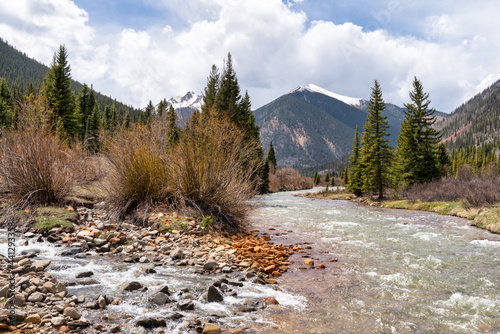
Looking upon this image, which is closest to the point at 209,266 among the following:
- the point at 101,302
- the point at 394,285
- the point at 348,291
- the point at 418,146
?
the point at 101,302

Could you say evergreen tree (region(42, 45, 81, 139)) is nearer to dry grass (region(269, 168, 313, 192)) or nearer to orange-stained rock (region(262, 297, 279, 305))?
orange-stained rock (region(262, 297, 279, 305))

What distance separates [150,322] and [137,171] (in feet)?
20.2

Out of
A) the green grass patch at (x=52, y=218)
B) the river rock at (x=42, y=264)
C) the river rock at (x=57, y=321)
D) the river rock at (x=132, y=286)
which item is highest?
the green grass patch at (x=52, y=218)

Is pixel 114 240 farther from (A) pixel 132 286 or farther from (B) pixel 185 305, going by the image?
(B) pixel 185 305

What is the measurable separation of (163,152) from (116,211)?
246 cm

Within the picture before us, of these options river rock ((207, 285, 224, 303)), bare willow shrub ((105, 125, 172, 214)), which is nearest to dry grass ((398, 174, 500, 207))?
bare willow shrub ((105, 125, 172, 214))

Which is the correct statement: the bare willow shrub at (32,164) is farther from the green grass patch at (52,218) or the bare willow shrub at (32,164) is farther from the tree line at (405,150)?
the tree line at (405,150)

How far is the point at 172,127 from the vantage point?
10.6 metres

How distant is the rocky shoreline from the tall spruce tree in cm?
2833

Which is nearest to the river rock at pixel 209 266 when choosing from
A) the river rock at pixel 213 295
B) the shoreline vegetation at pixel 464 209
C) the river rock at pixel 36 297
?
the river rock at pixel 213 295

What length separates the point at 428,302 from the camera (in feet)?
16.4

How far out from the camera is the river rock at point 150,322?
11.4 feet

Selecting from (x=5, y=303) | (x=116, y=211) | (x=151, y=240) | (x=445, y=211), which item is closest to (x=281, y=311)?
(x=5, y=303)

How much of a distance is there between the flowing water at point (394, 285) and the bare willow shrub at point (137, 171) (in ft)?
15.0
